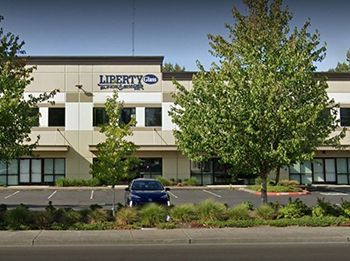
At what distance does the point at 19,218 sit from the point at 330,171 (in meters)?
30.6

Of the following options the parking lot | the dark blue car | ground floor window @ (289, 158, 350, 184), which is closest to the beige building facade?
ground floor window @ (289, 158, 350, 184)

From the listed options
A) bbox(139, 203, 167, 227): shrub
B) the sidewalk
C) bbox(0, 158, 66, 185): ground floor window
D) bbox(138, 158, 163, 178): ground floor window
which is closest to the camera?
the sidewalk

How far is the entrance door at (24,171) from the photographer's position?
124ft

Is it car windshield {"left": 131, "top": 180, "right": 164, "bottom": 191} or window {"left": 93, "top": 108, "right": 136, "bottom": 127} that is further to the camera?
window {"left": 93, "top": 108, "right": 136, "bottom": 127}

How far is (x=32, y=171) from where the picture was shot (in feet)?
125

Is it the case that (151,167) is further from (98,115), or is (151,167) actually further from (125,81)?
(125,81)

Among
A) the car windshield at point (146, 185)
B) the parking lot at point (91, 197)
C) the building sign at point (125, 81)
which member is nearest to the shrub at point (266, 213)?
the car windshield at point (146, 185)

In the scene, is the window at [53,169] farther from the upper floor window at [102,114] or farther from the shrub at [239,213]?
the shrub at [239,213]

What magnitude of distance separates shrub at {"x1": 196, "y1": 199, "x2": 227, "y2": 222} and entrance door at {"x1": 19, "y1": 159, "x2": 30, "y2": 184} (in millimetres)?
24669

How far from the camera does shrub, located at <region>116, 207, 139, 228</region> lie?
51.0ft

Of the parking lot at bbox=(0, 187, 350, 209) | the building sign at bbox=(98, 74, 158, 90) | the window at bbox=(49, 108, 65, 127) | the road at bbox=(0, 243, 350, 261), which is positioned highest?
the building sign at bbox=(98, 74, 158, 90)

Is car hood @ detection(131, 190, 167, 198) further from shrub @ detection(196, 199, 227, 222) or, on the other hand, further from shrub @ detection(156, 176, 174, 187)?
shrub @ detection(156, 176, 174, 187)

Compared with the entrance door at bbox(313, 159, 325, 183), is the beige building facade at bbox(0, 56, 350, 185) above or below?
above

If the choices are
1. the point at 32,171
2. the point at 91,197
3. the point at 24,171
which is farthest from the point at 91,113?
the point at 91,197
